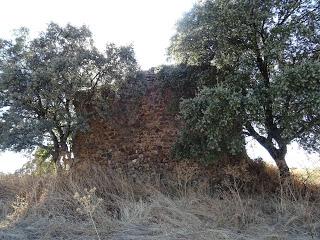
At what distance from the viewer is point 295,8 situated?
30.8ft

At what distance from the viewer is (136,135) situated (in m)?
11.5

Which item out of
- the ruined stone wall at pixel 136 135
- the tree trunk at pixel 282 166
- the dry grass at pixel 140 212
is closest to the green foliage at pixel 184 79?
the ruined stone wall at pixel 136 135

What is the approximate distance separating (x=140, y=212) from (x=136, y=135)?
4284mm

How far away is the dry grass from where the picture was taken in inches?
249

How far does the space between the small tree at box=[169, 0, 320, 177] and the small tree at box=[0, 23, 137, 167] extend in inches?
81.6

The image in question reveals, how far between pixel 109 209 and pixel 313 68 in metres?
4.74

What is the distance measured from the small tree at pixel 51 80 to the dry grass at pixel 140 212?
1.42 metres

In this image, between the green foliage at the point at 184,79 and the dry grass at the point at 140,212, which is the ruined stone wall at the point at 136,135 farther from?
the dry grass at the point at 140,212

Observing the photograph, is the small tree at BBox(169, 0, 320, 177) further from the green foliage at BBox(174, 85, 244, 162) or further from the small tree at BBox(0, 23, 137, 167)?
the small tree at BBox(0, 23, 137, 167)

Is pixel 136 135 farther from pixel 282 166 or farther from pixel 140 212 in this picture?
pixel 140 212

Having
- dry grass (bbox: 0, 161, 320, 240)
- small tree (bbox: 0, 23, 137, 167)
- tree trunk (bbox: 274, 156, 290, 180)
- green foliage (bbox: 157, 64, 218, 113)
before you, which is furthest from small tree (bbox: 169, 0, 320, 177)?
small tree (bbox: 0, 23, 137, 167)


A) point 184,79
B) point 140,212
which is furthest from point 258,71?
point 140,212

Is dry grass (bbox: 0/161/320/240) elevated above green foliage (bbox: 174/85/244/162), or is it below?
below

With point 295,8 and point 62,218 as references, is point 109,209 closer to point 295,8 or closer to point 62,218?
point 62,218
